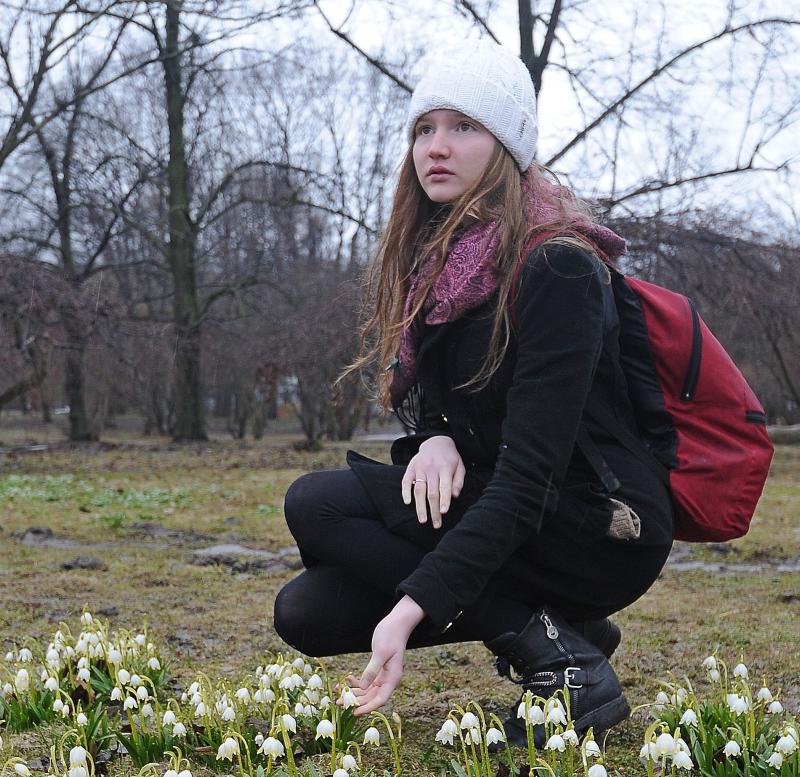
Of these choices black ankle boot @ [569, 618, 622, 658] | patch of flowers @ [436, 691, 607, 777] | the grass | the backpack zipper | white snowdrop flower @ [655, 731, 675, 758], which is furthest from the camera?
the grass

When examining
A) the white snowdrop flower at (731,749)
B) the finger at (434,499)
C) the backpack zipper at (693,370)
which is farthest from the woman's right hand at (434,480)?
the white snowdrop flower at (731,749)

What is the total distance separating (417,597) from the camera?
2.12 metres

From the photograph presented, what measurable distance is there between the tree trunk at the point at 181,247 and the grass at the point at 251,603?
9365 millimetres

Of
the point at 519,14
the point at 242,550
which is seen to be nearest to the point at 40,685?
the point at 242,550

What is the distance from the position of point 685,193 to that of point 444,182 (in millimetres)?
8965

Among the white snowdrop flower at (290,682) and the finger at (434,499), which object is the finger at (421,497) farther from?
the white snowdrop flower at (290,682)

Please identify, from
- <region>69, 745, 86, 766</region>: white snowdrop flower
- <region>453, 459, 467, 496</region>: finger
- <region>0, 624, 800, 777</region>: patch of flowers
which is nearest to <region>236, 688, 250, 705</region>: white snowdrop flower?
<region>0, 624, 800, 777</region>: patch of flowers

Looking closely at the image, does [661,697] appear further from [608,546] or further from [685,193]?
[685,193]

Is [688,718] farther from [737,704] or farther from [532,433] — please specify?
[532,433]

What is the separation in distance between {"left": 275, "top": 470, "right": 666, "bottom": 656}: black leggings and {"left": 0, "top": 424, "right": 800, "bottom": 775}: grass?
12.9 inches

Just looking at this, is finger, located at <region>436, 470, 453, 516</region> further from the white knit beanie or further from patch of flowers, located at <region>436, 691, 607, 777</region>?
the white knit beanie

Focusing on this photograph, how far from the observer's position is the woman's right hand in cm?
243

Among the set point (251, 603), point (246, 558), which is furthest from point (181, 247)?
point (251, 603)

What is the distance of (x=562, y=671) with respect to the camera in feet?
7.99
